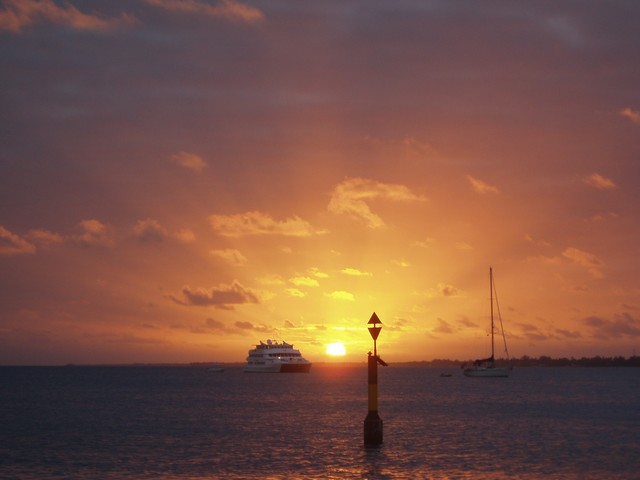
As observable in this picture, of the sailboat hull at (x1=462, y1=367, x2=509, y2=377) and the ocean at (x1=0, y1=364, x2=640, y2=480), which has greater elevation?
the sailboat hull at (x1=462, y1=367, x2=509, y2=377)

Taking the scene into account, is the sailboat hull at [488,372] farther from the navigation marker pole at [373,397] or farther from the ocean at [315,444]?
the navigation marker pole at [373,397]

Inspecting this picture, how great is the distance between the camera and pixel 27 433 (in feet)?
192

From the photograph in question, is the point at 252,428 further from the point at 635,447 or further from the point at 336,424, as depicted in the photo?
the point at 635,447

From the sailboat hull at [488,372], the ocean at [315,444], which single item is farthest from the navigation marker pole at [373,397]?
the sailboat hull at [488,372]

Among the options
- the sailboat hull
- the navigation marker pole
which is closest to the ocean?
the navigation marker pole

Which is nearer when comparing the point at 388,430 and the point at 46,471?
the point at 46,471

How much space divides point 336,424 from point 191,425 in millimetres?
11567

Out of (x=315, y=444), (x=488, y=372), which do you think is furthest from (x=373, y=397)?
(x=488, y=372)

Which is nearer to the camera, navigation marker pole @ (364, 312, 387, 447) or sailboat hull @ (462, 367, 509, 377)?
navigation marker pole @ (364, 312, 387, 447)

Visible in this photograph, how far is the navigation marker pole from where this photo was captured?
4044cm

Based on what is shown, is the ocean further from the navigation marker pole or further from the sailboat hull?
the sailboat hull

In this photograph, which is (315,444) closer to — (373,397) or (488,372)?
(373,397)

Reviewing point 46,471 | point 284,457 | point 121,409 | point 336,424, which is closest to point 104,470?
point 46,471

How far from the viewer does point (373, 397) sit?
41.1 m
